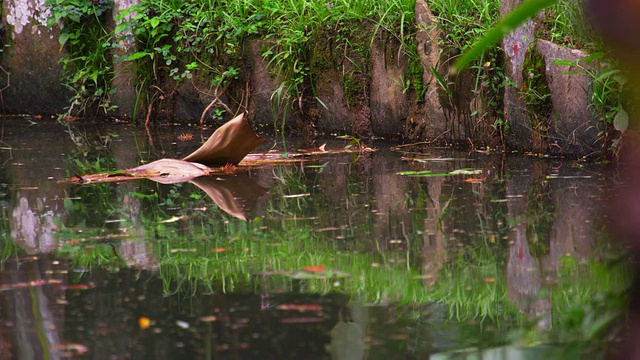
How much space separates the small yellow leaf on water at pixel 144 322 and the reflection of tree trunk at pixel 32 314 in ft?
0.49

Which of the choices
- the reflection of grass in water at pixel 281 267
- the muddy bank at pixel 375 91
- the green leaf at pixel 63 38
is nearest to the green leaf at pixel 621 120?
the muddy bank at pixel 375 91

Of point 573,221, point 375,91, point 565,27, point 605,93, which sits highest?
point 565,27

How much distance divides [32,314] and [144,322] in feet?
0.81

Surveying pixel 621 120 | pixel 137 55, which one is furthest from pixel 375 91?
pixel 137 55

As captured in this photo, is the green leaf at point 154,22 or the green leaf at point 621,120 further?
the green leaf at point 154,22

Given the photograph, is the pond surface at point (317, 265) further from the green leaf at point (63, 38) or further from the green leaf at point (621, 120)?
the green leaf at point (63, 38)

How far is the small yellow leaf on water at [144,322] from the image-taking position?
164 cm

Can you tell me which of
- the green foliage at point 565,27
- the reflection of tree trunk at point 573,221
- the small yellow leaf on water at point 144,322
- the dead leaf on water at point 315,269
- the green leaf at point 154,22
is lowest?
the small yellow leaf on water at point 144,322

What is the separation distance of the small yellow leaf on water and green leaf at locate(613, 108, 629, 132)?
242 cm

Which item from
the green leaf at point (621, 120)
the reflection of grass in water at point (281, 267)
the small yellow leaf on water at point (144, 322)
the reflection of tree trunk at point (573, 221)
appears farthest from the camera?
the green leaf at point (621, 120)

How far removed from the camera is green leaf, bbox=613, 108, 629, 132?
11.4 ft

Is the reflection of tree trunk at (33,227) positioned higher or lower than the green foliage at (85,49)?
lower

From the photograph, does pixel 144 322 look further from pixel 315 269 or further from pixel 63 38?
pixel 63 38

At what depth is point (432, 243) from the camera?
233cm
